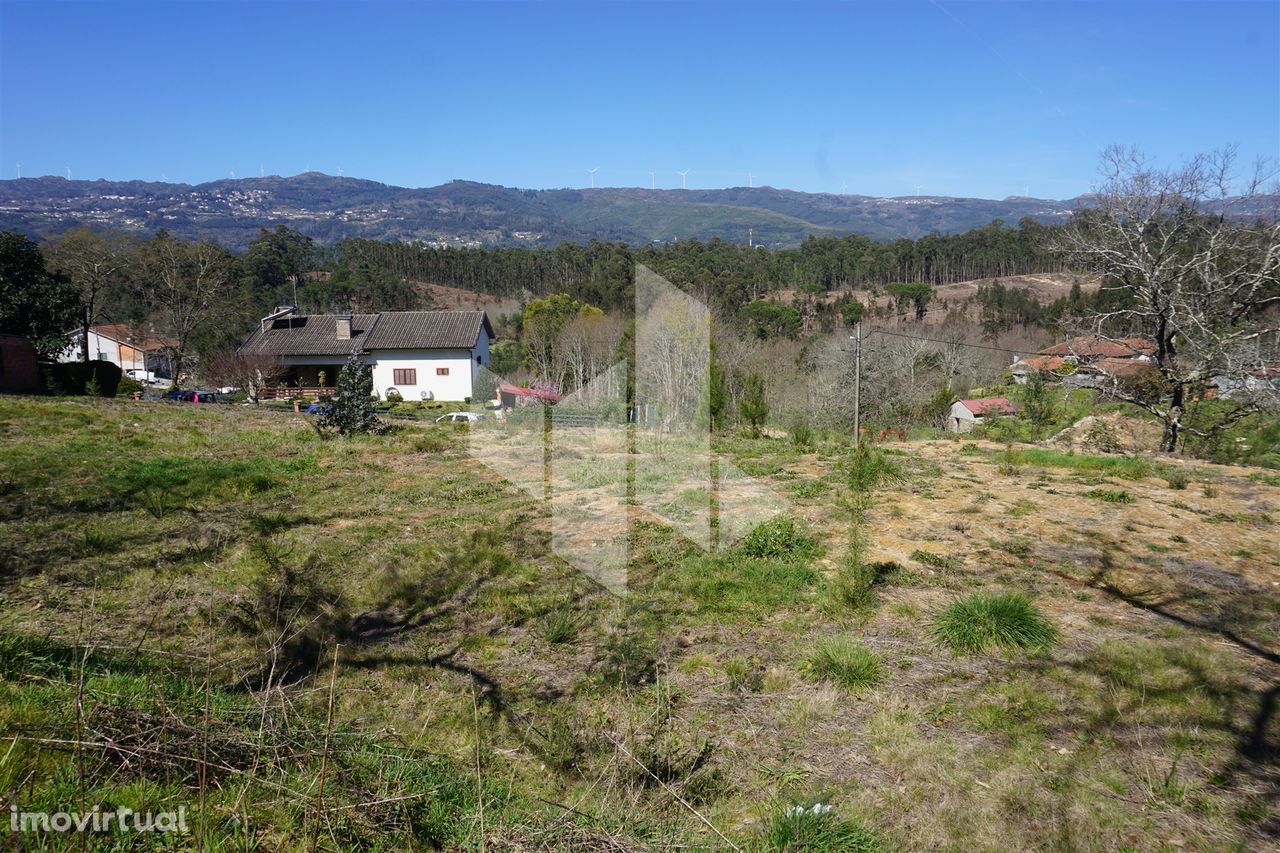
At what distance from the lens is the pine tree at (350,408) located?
575 inches

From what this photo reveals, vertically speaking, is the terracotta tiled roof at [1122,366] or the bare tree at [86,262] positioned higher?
the bare tree at [86,262]

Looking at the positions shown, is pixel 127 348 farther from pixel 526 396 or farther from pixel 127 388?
pixel 526 396

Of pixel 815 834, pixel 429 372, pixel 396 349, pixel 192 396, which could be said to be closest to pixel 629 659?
pixel 815 834

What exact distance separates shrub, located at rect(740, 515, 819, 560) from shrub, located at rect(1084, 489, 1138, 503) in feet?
15.1

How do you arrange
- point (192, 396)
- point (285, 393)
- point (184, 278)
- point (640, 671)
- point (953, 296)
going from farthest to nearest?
point (953, 296) < point (184, 278) < point (285, 393) < point (192, 396) < point (640, 671)

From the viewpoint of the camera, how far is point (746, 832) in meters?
3.07

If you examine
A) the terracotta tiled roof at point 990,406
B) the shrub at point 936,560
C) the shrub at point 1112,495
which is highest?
the shrub at point 1112,495

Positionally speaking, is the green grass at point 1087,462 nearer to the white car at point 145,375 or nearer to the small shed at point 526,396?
the small shed at point 526,396

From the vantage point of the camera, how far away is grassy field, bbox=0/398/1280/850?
2.72 m

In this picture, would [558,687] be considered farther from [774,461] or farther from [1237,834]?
[774,461]

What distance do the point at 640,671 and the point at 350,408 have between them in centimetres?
1185

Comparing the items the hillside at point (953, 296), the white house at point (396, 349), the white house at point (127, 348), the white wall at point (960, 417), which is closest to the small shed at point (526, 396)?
the white house at point (396, 349)

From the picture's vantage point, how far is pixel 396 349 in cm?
3638

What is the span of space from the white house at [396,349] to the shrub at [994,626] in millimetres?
32215
